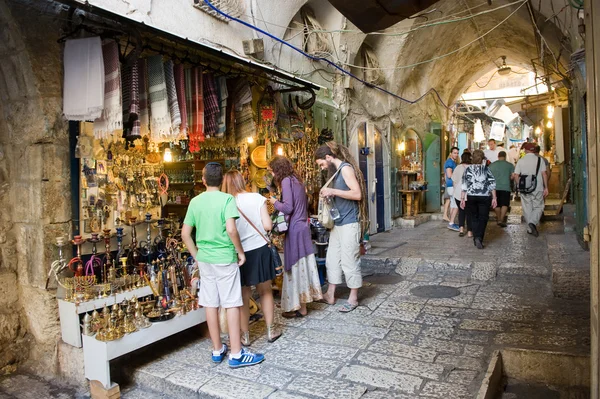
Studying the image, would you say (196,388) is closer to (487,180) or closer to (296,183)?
(296,183)

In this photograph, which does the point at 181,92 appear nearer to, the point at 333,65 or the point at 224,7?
the point at 224,7

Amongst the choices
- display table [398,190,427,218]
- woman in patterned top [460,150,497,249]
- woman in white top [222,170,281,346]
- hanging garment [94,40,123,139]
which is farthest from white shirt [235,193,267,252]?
display table [398,190,427,218]

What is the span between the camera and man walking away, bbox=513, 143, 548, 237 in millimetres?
8180

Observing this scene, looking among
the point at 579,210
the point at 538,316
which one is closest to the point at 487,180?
the point at 579,210

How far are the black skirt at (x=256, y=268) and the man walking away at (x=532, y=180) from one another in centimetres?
618

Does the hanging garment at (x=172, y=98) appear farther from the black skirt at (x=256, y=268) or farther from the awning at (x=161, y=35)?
the black skirt at (x=256, y=268)

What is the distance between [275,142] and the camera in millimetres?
6820

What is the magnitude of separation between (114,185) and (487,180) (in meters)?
5.66

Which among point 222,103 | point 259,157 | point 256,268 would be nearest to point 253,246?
point 256,268

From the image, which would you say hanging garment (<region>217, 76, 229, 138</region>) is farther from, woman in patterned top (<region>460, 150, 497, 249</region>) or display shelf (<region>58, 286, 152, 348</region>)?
woman in patterned top (<region>460, 150, 497, 249</region>)

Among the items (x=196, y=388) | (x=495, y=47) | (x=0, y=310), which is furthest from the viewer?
(x=495, y=47)

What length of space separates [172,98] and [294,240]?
6.36ft

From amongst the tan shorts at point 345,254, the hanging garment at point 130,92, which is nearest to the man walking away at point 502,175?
the tan shorts at point 345,254

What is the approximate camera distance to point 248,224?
3.99 m
